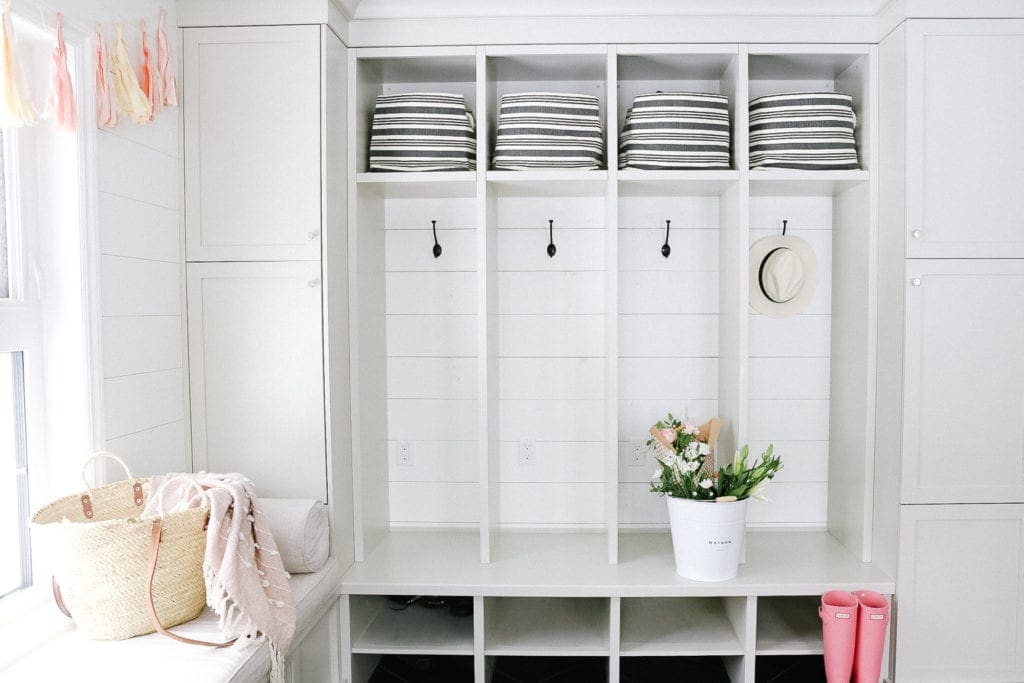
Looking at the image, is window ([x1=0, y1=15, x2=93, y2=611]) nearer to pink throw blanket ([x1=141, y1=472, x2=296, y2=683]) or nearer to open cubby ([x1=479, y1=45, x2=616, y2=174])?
pink throw blanket ([x1=141, y1=472, x2=296, y2=683])

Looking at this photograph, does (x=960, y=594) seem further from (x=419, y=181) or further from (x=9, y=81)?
(x=9, y=81)

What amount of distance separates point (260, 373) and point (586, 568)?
3.78 feet

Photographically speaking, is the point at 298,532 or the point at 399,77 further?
the point at 399,77

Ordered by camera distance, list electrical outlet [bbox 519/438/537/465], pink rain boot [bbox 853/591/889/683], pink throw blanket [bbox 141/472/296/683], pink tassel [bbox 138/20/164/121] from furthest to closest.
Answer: electrical outlet [bbox 519/438/537/465], pink rain boot [bbox 853/591/889/683], pink tassel [bbox 138/20/164/121], pink throw blanket [bbox 141/472/296/683]

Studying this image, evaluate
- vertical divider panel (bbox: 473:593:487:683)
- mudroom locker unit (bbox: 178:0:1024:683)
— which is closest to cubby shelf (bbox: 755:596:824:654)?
mudroom locker unit (bbox: 178:0:1024:683)

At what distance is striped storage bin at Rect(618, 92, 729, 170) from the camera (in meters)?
2.21

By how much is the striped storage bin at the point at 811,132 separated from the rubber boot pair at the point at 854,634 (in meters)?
1.30

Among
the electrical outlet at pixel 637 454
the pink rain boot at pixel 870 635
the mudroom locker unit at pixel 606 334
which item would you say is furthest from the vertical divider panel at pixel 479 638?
the pink rain boot at pixel 870 635

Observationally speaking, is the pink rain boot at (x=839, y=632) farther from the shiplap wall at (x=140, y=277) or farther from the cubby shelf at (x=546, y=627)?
the shiplap wall at (x=140, y=277)

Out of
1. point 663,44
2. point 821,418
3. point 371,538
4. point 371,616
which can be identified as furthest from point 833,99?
point 371,616

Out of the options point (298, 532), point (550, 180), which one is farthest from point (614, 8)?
point (298, 532)

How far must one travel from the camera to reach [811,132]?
221 cm

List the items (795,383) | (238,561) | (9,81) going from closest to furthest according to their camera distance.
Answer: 1. (9,81)
2. (238,561)
3. (795,383)

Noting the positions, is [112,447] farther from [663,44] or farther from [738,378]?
[663,44]
